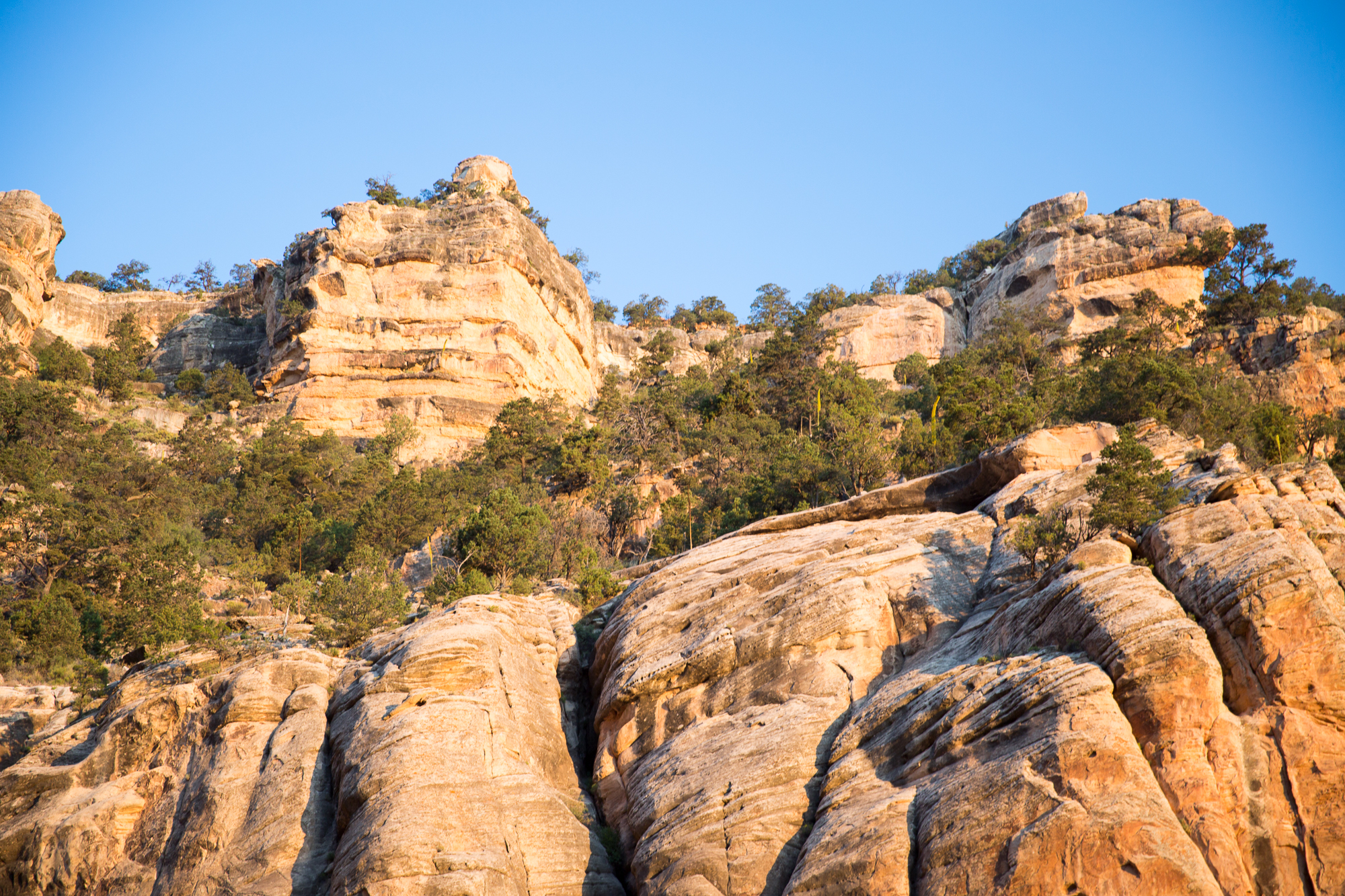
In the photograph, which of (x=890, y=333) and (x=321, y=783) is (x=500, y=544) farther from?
(x=890, y=333)

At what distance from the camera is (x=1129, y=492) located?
21.5 metres

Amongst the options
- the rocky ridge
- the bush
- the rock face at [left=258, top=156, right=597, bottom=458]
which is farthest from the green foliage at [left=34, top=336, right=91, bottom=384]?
the bush

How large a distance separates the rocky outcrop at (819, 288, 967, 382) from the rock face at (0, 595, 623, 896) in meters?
53.0

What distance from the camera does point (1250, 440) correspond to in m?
31.5

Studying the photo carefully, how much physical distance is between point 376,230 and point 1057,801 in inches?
2423

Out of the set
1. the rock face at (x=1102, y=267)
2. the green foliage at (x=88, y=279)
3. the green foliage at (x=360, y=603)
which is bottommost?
the green foliage at (x=360, y=603)

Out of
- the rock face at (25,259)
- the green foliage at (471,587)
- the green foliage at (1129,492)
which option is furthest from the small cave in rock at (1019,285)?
the rock face at (25,259)

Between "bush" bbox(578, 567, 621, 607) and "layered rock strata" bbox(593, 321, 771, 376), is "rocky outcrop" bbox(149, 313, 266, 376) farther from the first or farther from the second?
"bush" bbox(578, 567, 621, 607)

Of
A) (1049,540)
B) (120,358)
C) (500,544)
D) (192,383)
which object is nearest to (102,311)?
(120,358)

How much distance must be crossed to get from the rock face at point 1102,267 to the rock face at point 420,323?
3192 centimetres

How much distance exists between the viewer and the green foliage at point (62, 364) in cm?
6006

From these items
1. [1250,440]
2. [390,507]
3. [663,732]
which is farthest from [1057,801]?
[390,507]

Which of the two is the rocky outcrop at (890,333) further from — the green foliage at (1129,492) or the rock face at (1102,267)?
the green foliage at (1129,492)

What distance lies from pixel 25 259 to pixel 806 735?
231 ft
